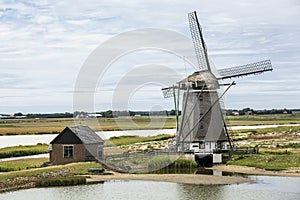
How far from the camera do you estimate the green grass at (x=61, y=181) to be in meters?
29.7

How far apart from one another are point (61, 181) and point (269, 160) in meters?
15.7

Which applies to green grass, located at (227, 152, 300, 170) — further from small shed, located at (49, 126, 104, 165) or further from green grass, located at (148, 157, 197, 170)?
small shed, located at (49, 126, 104, 165)

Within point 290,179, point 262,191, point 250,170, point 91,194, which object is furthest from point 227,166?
point 91,194

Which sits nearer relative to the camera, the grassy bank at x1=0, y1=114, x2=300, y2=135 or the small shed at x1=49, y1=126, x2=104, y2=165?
the small shed at x1=49, y1=126, x2=104, y2=165

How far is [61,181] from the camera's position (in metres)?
30.0

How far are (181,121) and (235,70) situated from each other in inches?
220

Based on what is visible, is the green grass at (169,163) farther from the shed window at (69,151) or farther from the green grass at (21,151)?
the green grass at (21,151)

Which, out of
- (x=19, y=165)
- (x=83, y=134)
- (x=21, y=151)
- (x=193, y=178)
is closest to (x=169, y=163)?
(x=193, y=178)

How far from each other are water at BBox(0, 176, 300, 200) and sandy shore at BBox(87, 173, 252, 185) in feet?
3.49

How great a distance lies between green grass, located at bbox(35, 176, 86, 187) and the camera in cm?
2969

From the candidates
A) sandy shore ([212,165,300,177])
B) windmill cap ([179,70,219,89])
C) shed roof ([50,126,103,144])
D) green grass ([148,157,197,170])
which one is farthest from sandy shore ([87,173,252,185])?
windmill cap ([179,70,219,89])

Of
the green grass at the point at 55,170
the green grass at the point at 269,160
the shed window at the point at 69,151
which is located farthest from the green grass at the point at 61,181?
the green grass at the point at 269,160

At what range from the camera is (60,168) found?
33.4 m

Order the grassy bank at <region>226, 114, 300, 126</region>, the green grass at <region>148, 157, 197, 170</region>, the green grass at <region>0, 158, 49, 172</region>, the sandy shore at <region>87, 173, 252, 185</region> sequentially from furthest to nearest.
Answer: the grassy bank at <region>226, 114, 300, 126</region>, the green grass at <region>148, 157, 197, 170</region>, the green grass at <region>0, 158, 49, 172</region>, the sandy shore at <region>87, 173, 252, 185</region>
